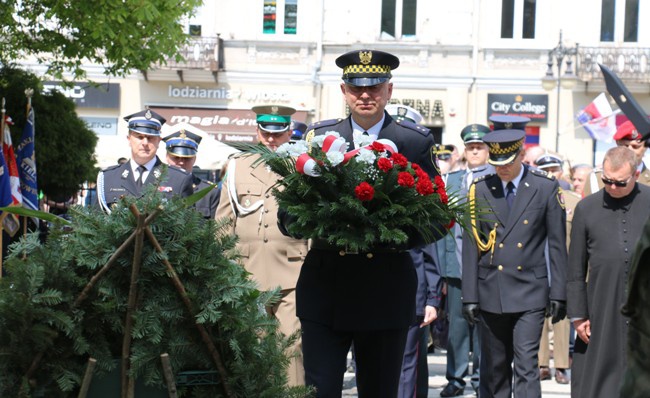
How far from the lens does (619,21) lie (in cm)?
3247

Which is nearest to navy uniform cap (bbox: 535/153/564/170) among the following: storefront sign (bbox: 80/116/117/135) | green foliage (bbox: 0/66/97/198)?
green foliage (bbox: 0/66/97/198)

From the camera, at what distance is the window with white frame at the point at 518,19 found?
106ft

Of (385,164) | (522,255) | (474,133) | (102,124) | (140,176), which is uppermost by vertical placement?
(385,164)

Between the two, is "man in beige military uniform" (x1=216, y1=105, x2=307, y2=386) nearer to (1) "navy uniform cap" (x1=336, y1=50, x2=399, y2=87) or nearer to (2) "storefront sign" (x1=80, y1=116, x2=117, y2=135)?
(1) "navy uniform cap" (x1=336, y1=50, x2=399, y2=87)

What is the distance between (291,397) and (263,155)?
113 centimetres

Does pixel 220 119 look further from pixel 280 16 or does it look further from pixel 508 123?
pixel 508 123

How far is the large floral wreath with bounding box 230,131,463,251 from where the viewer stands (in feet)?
17.1

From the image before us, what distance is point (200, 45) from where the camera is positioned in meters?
33.1

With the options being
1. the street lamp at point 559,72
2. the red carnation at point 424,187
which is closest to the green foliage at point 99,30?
the red carnation at point 424,187

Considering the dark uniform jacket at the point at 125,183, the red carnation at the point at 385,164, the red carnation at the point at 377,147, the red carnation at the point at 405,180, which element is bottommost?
the dark uniform jacket at the point at 125,183

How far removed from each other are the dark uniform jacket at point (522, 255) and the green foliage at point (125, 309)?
12.2 ft

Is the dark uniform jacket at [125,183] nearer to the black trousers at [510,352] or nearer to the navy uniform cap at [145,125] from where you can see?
the navy uniform cap at [145,125]

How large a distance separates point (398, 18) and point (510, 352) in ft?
82.1

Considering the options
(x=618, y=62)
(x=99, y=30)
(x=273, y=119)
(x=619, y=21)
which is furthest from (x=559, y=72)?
(x=273, y=119)
